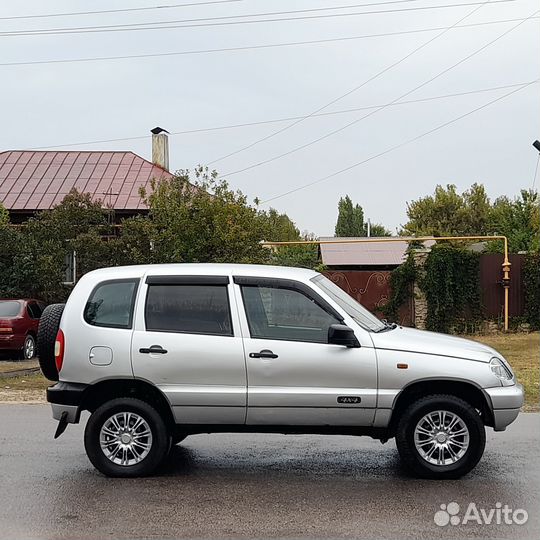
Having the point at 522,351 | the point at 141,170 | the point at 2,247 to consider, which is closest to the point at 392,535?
the point at 522,351

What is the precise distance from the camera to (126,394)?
7195 millimetres

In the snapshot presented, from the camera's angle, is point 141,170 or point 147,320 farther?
point 141,170

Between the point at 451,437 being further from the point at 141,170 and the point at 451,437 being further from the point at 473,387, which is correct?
the point at 141,170

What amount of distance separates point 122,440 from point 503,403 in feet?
10.7

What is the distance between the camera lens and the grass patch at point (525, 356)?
40.1 feet

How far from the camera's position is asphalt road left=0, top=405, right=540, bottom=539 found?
5660 millimetres

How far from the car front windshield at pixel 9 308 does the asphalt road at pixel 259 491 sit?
1028cm

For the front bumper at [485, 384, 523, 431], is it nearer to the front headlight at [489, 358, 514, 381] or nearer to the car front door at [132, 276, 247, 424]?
the front headlight at [489, 358, 514, 381]

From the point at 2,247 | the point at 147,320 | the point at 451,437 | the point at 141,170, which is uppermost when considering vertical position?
the point at 141,170

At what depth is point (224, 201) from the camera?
19250 mm

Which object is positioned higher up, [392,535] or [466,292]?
[466,292]

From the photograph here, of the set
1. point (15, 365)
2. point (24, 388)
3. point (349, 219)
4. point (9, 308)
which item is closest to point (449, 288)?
point (9, 308)

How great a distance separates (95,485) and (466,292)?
1800cm

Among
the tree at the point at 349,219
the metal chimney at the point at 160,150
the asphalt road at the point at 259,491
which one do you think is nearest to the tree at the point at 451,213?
the tree at the point at 349,219
